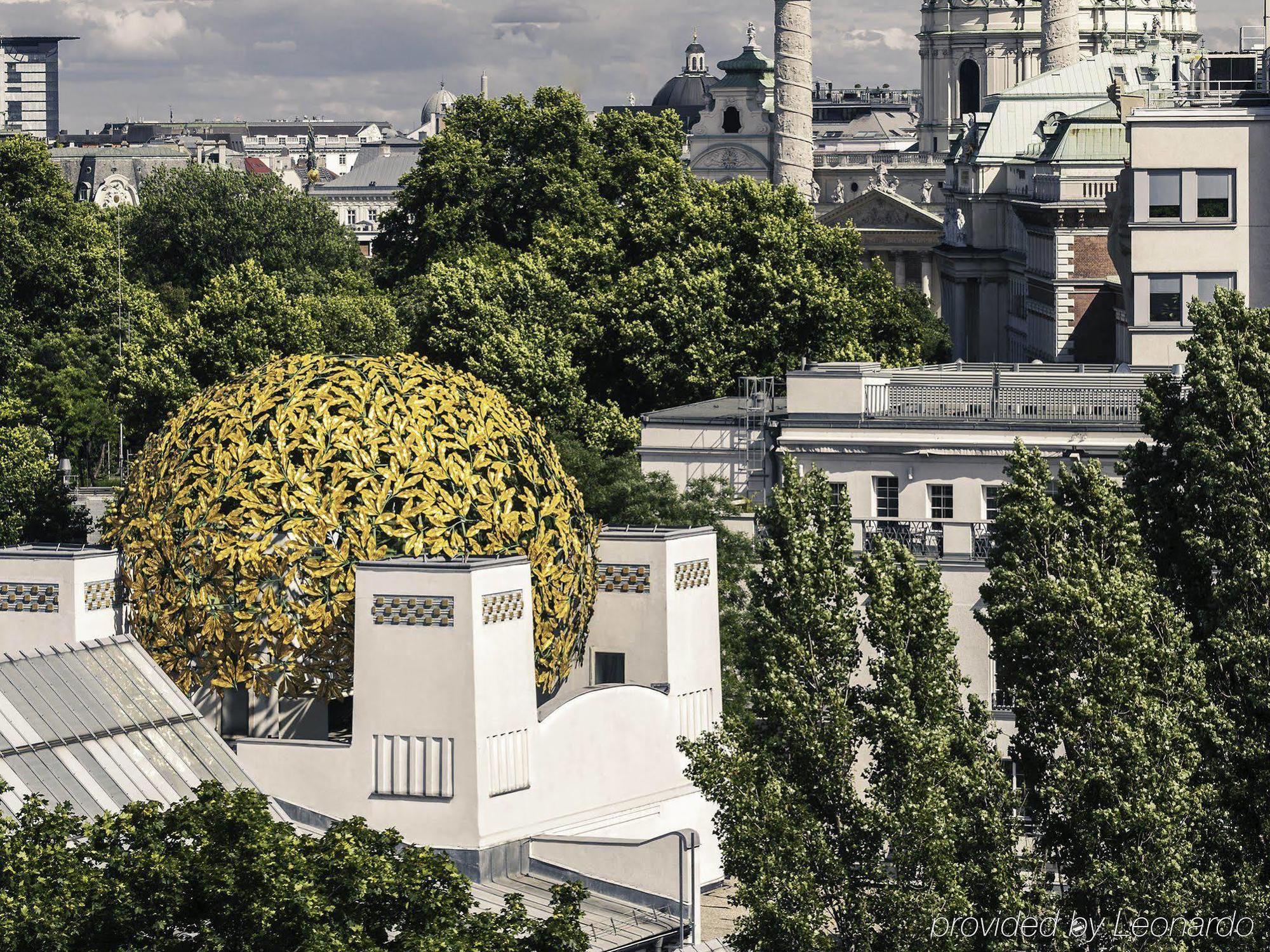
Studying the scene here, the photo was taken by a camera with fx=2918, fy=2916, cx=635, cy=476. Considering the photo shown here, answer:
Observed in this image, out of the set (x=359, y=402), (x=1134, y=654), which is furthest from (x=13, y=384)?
(x=1134, y=654)

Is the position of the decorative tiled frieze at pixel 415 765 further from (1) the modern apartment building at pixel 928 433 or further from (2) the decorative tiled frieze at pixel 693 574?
(1) the modern apartment building at pixel 928 433

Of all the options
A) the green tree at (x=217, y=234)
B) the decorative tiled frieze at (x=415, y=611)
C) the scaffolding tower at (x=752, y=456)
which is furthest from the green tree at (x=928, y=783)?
the green tree at (x=217, y=234)

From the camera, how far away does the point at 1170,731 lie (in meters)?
31.0

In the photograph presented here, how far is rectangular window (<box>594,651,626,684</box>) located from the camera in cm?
3697

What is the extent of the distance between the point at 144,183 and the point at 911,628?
4543 inches

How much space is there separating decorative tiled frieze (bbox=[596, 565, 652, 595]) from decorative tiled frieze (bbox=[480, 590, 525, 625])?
4.06 meters

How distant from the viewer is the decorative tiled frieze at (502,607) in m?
32.2

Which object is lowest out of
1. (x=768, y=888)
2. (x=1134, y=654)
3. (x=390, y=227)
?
(x=768, y=888)

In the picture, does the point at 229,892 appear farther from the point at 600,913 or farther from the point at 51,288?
the point at 51,288

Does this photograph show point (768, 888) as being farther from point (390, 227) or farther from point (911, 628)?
point (390, 227)

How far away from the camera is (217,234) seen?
420 feet

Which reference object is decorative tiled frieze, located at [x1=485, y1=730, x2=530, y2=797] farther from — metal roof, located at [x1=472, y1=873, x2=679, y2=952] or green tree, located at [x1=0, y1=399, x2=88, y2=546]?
green tree, located at [x1=0, y1=399, x2=88, y2=546]

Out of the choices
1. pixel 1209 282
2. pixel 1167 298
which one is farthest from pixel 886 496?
pixel 1209 282

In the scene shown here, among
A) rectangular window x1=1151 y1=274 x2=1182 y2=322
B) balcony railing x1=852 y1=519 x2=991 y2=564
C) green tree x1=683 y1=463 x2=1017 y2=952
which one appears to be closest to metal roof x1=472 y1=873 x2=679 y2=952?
green tree x1=683 y1=463 x2=1017 y2=952
